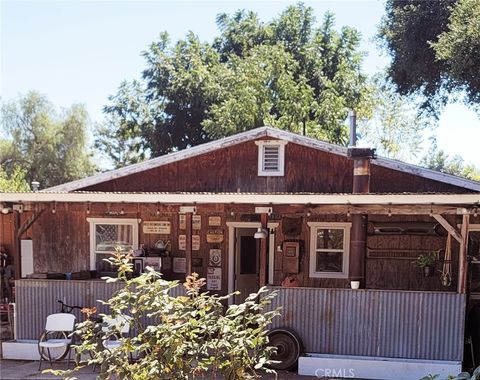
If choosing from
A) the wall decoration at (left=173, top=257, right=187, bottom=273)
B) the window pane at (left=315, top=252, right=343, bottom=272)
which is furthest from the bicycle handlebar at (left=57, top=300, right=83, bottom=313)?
the window pane at (left=315, top=252, right=343, bottom=272)

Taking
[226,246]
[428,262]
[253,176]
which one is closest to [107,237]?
[226,246]

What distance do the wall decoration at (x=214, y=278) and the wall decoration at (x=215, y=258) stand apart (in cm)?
10

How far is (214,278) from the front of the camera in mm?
10203

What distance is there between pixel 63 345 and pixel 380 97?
24.4 metres

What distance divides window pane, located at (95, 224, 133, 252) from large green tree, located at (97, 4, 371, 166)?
888 centimetres

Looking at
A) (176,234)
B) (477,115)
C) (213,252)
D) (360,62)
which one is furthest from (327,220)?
(360,62)

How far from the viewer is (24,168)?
29.8m

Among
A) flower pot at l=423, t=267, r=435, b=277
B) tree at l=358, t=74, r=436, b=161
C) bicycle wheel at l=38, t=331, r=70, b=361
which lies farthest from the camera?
tree at l=358, t=74, r=436, b=161

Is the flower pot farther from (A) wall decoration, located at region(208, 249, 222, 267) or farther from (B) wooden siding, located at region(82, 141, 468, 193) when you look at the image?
(A) wall decoration, located at region(208, 249, 222, 267)

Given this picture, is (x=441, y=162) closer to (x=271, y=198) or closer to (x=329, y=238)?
(x=329, y=238)

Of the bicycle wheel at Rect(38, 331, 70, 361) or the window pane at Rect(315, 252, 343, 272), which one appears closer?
the bicycle wheel at Rect(38, 331, 70, 361)

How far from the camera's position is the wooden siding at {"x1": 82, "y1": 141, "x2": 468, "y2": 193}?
995 cm

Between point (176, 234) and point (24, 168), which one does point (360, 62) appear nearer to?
point (176, 234)

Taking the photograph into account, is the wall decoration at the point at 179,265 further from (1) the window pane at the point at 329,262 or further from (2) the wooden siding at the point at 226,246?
(1) the window pane at the point at 329,262
